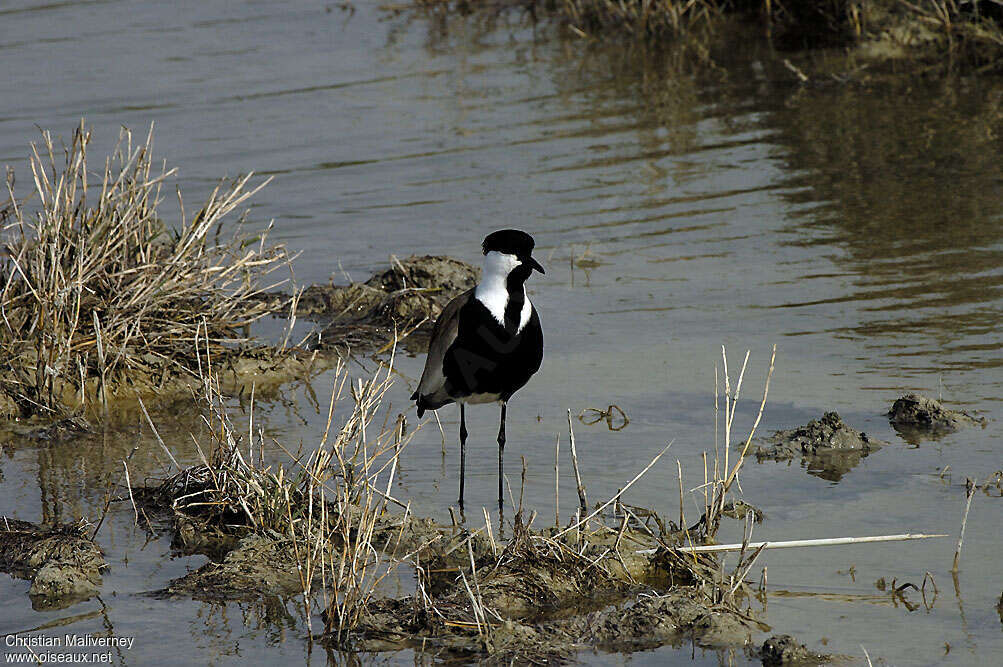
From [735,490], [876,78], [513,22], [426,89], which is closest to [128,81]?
[426,89]

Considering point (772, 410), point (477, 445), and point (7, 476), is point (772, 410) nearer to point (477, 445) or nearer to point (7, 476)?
point (477, 445)

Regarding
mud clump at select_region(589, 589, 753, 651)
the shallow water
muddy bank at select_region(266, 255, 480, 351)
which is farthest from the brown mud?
muddy bank at select_region(266, 255, 480, 351)

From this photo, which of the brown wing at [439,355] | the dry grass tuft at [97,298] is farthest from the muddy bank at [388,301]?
the brown wing at [439,355]

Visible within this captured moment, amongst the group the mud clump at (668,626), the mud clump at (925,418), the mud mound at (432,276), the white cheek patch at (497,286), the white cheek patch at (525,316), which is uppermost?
the white cheek patch at (497,286)

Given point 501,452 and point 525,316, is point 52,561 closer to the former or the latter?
point 501,452

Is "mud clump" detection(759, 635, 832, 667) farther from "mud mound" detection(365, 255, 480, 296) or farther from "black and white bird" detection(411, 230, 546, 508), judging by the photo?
"mud mound" detection(365, 255, 480, 296)

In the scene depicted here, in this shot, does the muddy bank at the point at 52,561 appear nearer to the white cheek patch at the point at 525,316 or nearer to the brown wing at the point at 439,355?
the brown wing at the point at 439,355

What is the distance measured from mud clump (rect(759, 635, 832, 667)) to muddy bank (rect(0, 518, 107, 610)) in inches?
87.2

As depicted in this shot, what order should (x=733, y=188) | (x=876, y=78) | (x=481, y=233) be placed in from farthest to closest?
1. (x=876, y=78)
2. (x=733, y=188)
3. (x=481, y=233)

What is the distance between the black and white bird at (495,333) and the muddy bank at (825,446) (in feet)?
3.67

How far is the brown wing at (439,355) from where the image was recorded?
5383 millimetres

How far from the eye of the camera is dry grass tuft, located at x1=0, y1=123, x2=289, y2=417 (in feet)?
20.2

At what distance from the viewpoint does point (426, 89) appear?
45.0ft

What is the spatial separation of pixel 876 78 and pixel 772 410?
308 inches
